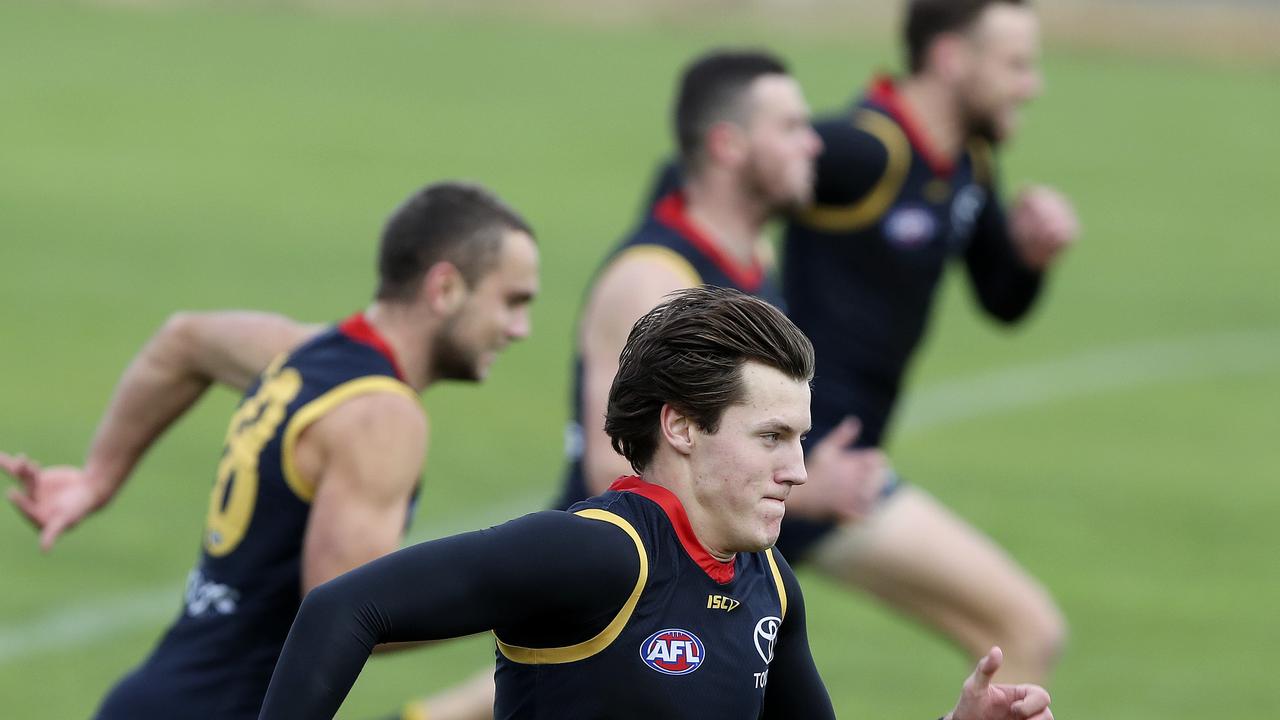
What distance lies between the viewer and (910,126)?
7.40 meters

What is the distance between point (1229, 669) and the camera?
934 centimetres

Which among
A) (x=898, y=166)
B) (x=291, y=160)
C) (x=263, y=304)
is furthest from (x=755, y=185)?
(x=291, y=160)

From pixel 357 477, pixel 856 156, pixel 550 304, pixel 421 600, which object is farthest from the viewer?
pixel 550 304

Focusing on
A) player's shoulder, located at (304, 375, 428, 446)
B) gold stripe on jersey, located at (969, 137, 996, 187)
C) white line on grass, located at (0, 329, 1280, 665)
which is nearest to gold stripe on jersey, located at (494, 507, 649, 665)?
player's shoulder, located at (304, 375, 428, 446)

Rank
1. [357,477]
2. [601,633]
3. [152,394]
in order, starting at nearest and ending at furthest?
[601,633]
[357,477]
[152,394]

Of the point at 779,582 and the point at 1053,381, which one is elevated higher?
the point at 779,582

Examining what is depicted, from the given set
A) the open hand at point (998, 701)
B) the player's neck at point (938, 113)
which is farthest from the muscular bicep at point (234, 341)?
the player's neck at point (938, 113)

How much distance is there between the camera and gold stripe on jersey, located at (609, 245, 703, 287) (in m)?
6.20

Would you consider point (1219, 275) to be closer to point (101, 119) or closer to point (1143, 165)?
point (1143, 165)

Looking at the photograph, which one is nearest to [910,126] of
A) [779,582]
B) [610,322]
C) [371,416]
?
[610,322]

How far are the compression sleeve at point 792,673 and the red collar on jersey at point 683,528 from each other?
0.75 ft

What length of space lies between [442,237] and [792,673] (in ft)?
5.22

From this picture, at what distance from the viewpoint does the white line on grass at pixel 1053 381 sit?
34.9 feet

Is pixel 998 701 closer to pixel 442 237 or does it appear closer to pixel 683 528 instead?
pixel 683 528
